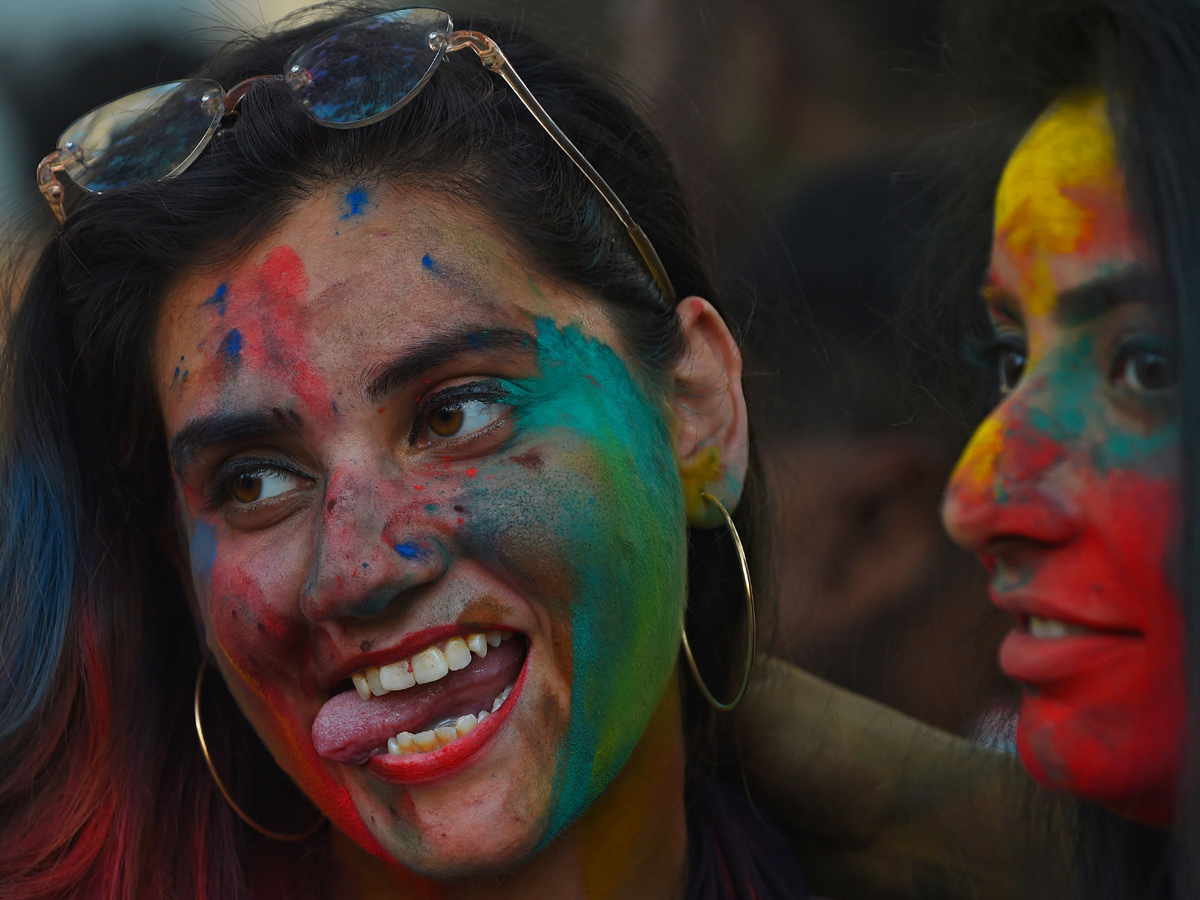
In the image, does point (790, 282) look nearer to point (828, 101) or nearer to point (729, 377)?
point (729, 377)

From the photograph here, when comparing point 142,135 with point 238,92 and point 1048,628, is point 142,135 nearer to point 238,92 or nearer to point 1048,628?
point 238,92

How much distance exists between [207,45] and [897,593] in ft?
7.07

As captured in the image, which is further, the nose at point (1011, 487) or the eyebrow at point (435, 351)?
the eyebrow at point (435, 351)

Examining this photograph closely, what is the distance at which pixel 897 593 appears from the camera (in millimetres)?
2756

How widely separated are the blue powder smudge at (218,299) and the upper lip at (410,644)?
22.4 inches

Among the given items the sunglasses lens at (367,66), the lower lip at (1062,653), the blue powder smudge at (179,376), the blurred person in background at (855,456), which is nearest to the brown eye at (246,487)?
the blue powder smudge at (179,376)

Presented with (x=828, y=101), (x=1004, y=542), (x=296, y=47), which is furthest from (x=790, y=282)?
(x=1004, y=542)

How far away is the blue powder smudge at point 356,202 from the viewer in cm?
178

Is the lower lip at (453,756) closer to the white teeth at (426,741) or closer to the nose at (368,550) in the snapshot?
the white teeth at (426,741)

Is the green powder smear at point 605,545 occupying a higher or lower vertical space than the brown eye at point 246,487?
lower

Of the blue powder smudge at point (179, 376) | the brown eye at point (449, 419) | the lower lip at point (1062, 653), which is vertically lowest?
the lower lip at point (1062, 653)

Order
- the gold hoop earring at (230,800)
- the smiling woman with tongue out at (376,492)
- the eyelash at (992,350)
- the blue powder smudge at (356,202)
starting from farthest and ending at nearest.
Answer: the gold hoop earring at (230,800)
the blue powder smudge at (356,202)
the smiling woman with tongue out at (376,492)
the eyelash at (992,350)

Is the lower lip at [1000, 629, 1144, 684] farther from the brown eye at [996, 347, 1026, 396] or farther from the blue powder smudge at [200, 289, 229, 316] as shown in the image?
the blue powder smudge at [200, 289, 229, 316]

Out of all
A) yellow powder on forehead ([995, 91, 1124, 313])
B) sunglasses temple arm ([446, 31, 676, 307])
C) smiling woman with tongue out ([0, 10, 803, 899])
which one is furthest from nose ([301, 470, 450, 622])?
yellow powder on forehead ([995, 91, 1124, 313])
